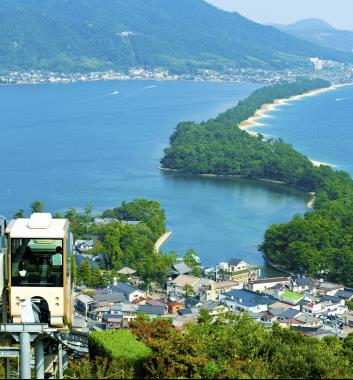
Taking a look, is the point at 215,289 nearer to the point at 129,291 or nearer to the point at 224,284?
the point at 224,284

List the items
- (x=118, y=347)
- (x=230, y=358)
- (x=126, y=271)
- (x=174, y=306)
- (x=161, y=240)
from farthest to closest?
1. (x=161, y=240)
2. (x=126, y=271)
3. (x=174, y=306)
4. (x=230, y=358)
5. (x=118, y=347)

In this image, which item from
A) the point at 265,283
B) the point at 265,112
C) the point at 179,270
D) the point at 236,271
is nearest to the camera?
the point at 265,283

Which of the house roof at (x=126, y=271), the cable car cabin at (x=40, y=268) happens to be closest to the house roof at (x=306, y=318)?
the house roof at (x=126, y=271)

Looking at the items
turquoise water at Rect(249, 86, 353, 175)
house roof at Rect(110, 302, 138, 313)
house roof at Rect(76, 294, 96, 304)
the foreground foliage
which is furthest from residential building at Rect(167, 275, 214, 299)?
turquoise water at Rect(249, 86, 353, 175)

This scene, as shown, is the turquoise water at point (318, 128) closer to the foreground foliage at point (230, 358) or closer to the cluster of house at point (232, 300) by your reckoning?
the cluster of house at point (232, 300)

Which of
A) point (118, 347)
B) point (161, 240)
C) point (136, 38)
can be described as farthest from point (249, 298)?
point (136, 38)

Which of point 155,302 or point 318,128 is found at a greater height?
point 318,128

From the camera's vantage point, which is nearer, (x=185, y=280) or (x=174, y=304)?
(x=174, y=304)
